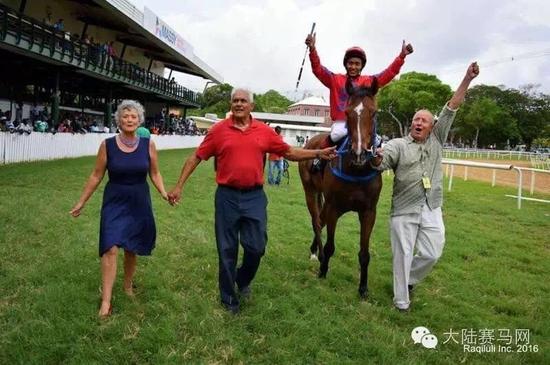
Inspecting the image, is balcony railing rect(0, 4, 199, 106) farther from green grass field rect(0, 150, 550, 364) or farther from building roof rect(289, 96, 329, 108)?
building roof rect(289, 96, 329, 108)

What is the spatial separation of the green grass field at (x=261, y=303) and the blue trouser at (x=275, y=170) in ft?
21.8

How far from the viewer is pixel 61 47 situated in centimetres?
1961

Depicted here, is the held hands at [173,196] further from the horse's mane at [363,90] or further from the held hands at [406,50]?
the held hands at [406,50]

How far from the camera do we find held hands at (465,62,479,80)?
4.51 meters

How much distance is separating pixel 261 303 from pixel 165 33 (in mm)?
30620

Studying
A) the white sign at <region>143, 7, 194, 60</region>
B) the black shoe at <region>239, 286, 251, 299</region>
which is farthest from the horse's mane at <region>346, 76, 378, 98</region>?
the white sign at <region>143, 7, 194, 60</region>

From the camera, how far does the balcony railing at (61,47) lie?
1631cm

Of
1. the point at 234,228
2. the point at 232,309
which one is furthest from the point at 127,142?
the point at 232,309

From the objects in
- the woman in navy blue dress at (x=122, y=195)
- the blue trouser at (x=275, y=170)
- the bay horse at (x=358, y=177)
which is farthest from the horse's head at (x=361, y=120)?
the blue trouser at (x=275, y=170)

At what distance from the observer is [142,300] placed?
4.61 m

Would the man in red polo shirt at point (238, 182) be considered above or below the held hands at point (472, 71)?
below

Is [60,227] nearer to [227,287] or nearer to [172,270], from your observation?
[172,270]

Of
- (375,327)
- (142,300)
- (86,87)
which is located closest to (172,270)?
(142,300)

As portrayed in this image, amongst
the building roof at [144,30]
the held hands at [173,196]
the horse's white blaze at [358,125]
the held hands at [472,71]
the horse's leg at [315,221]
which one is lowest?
the horse's leg at [315,221]
